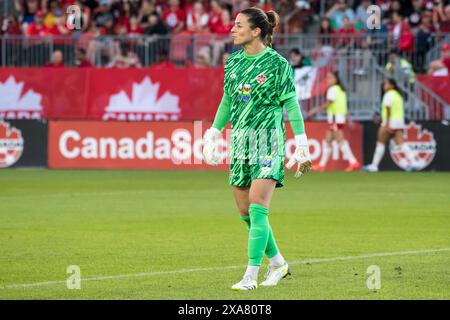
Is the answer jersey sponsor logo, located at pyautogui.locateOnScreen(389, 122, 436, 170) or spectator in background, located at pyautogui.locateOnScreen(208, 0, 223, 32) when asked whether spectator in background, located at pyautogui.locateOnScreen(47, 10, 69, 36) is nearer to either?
spectator in background, located at pyautogui.locateOnScreen(208, 0, 223, 32)

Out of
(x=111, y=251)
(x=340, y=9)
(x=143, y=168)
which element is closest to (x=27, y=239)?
(x=111, y=251)

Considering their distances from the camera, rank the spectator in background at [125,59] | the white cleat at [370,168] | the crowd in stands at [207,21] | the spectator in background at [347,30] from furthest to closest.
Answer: the spectator in background at [125,59]
the crowd in stands at [207,21]
the spectator in background at [347,30]
the white cleat at [370,168]

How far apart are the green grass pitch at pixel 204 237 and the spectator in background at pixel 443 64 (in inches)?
186

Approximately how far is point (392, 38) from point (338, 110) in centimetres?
282

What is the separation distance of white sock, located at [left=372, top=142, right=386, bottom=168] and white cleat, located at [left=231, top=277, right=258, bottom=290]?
17.6 m

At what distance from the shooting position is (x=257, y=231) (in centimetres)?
1012

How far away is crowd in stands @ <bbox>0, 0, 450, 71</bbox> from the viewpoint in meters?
29.8


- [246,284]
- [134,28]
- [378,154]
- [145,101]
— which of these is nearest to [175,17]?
[134,28]

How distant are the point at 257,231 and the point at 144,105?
19417 millimetres

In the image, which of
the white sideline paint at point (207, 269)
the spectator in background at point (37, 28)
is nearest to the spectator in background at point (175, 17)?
the spectator in background at point (37, 28)

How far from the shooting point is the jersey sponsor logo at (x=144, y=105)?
2916cm

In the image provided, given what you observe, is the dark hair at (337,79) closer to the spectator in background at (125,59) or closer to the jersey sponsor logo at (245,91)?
the spectator in background at (125,59)

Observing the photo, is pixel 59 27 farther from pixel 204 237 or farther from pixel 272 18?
pixel 272 18

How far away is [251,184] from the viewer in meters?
10.3
